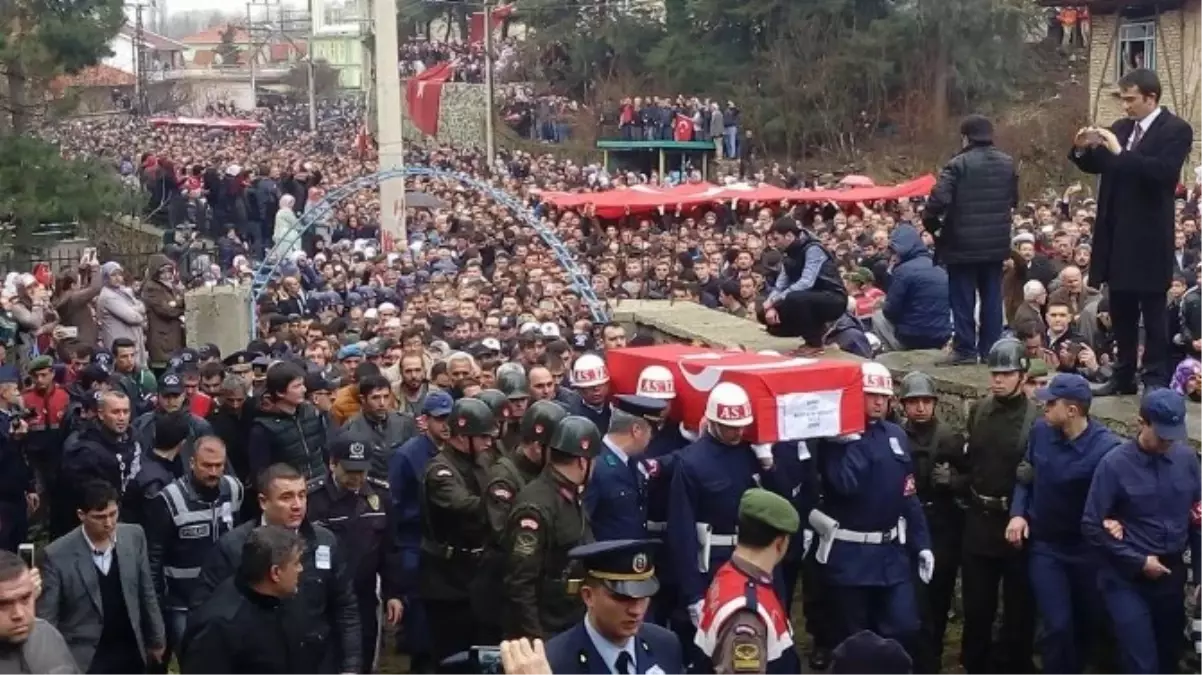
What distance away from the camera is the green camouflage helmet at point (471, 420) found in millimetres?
8242

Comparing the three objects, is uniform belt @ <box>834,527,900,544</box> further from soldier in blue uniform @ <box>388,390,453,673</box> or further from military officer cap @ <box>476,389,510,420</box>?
soldier in blue uniform @ <box>388,390,453,673</box>

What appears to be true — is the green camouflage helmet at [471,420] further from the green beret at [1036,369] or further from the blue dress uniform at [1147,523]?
the green beret at [1036,369]

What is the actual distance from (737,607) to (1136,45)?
36267 mm

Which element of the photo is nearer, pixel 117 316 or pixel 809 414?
pixel 809 414

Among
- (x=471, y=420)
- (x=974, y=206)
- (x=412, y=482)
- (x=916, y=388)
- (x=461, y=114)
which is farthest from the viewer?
(x=461, y=114)

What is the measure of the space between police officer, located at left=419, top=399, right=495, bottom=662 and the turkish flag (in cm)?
4542

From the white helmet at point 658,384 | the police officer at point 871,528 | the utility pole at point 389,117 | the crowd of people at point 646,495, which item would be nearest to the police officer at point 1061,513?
the crowd of people at point 646,495

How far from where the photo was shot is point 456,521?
328 inches

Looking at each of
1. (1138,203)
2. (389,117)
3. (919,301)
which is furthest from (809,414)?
(389,117)

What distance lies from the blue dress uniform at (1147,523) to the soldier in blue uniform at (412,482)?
3229 mm

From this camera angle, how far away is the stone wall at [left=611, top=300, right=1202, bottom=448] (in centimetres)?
885

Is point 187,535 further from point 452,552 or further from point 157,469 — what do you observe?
point 452,552

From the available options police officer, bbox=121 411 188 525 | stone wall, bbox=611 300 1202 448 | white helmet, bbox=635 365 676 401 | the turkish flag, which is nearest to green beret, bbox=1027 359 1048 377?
stone wall, bbox=611 300 1202 448

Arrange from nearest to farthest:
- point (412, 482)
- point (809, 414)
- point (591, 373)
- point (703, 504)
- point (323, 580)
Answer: point (323, 580), point (703, 504), point (809, 414), point (412, 482), point (591, 373)
